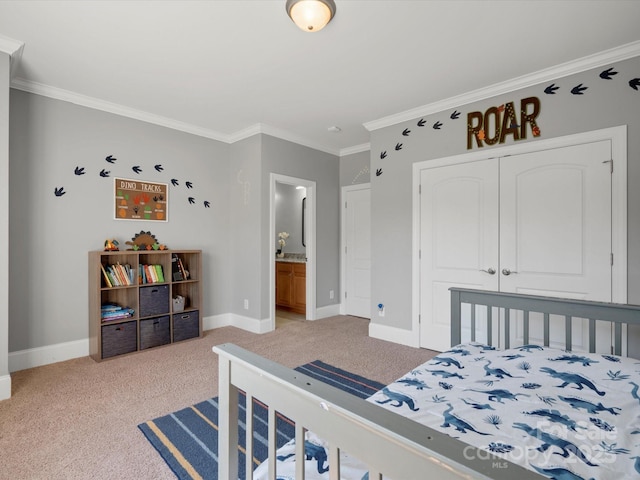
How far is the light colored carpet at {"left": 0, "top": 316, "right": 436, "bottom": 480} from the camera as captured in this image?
1.72 m

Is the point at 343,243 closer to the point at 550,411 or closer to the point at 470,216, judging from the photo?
the point at 470,216

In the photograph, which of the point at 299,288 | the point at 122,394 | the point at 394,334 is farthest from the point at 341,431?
the point at 299,288

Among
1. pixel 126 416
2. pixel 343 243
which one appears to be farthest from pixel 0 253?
pixel 343 243

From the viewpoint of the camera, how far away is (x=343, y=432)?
693 mm

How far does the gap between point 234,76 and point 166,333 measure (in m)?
2.66

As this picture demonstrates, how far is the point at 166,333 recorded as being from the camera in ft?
11.8

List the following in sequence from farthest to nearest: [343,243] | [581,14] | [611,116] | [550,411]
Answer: [343,243], [611,116], [581,14], [550,411]

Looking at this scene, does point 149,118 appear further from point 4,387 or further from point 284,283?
point 284,283

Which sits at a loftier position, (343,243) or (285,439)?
(343,243)

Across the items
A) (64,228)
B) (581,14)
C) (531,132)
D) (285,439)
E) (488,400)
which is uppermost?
(581,14)

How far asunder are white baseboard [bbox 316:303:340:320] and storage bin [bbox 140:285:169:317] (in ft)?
6.73

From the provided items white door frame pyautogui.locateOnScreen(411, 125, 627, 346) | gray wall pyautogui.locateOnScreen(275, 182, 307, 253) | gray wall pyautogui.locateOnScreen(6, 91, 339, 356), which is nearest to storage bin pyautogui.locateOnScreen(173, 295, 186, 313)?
gray wall pyautogui.locateOnScreen(6, 91, 339, 356)

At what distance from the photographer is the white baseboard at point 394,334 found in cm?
362

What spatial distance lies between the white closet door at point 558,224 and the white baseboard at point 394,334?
3.25 ft
